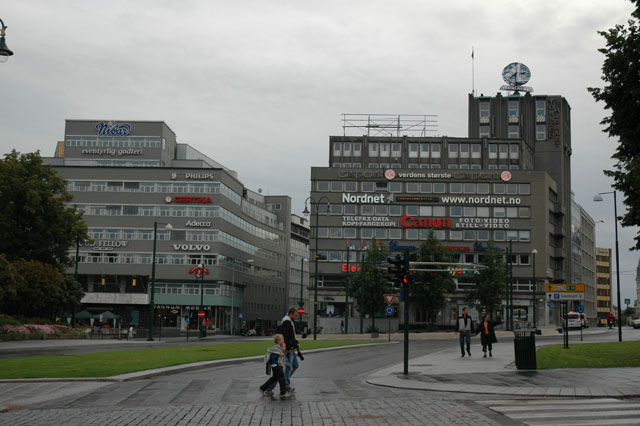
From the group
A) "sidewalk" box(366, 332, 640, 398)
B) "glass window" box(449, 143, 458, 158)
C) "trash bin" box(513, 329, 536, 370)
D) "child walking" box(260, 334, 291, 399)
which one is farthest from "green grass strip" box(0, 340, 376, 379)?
"glass window" box(449, 143, 458, 158)

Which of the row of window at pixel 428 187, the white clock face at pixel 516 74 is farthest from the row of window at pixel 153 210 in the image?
the white clock face at pixel 516 74

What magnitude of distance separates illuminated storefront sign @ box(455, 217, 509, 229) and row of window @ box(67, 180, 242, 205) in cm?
3242

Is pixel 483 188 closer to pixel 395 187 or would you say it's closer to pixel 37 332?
pixel 395 187

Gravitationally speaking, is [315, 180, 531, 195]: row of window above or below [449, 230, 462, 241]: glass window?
above

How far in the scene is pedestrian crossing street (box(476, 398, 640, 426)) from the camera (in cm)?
1144

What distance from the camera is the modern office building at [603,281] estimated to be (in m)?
180

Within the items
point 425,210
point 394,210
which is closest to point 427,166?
point 425,210

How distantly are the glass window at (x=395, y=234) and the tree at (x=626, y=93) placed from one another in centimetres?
7080

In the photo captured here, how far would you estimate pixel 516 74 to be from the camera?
110312 millimetres

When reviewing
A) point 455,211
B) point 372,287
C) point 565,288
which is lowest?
point 565,288

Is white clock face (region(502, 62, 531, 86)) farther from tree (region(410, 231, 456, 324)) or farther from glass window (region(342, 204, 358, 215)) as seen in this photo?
tree (region(410, 231, 456, 324))

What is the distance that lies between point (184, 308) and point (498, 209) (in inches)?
1705

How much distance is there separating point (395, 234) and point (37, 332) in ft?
190

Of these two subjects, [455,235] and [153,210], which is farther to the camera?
[455,235]
